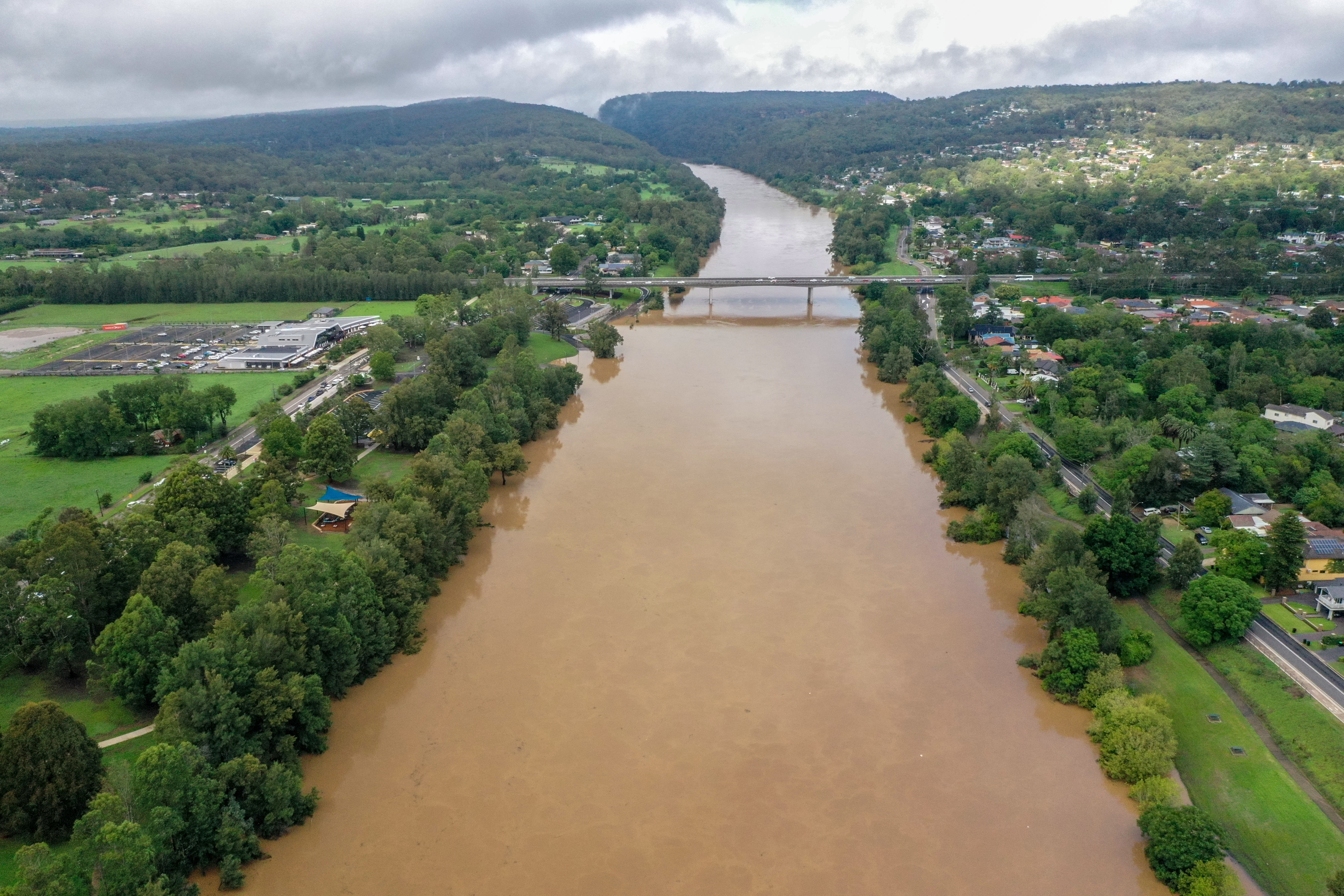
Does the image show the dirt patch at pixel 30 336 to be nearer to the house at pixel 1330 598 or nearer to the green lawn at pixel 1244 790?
the green lawn at pixel 1244 790

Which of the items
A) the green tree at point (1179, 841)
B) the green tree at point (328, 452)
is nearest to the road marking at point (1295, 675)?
the green tree at point (1179, 841)

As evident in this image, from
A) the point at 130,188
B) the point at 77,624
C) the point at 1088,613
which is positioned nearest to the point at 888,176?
the point at 130,188

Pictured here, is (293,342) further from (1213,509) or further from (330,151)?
(330,151)

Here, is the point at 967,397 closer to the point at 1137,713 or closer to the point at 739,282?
the point at 1137,713

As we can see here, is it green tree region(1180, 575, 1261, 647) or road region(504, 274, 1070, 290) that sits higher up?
road region(504, 274, 1070, 290)

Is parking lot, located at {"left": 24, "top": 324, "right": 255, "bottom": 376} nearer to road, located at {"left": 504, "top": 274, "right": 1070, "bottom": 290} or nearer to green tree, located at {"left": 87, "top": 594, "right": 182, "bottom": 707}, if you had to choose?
road, located at {"left": 504, "top": 274, "right": 1070, "bottom": 290}

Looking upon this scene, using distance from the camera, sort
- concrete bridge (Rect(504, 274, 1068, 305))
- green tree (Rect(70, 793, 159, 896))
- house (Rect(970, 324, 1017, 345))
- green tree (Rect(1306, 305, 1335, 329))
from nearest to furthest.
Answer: green tree (Rect(70, 793, 159, 896))
green tree (Rect(1306, 305, 1335, 329))
house (Rect(970, 324, 1017, 345))
concrete bridge (Rect(504, 274, 1068, 305))

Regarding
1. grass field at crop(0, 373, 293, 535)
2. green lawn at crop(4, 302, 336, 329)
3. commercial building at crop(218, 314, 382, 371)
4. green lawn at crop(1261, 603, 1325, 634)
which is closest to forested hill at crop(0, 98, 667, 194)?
green lawn at crop(4, 302, 336, 329)
